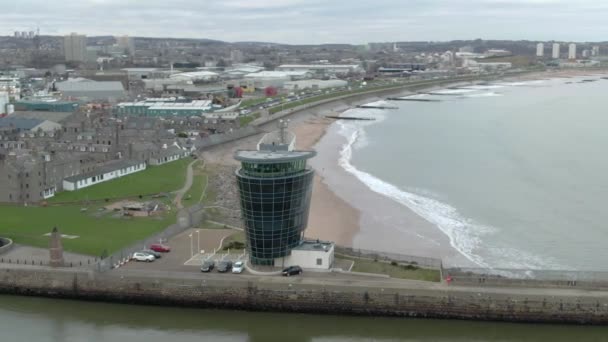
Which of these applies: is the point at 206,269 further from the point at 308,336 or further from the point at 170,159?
the point at 170,159

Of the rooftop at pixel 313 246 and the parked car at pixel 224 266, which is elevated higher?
the rooftop at pixel 313 246

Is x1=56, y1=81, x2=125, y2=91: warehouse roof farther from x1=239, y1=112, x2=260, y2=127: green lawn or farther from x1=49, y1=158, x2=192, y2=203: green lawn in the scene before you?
x1=49, y1=158, x2=192, y2=203: green lawn

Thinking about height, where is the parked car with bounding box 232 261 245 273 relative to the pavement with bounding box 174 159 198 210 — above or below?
below

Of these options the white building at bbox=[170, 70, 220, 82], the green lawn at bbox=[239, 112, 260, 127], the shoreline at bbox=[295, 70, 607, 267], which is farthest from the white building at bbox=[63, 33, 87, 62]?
the shoreline at bbox=[295, 70, 607, 267]

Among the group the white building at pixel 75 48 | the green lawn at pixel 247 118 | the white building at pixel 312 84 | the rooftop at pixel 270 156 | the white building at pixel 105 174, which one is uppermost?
the white building at pixel 75 48

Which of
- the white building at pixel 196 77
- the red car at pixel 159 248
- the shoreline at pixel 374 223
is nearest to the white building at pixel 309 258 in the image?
the red car at pixel 159 248

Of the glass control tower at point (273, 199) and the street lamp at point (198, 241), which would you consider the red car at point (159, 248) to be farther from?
the glass control tower at point (273, 199)

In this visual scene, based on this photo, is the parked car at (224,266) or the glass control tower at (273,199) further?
the parked car at (224,266)

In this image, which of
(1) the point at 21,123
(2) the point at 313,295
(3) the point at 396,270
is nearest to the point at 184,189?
(3) the point at 396,270
